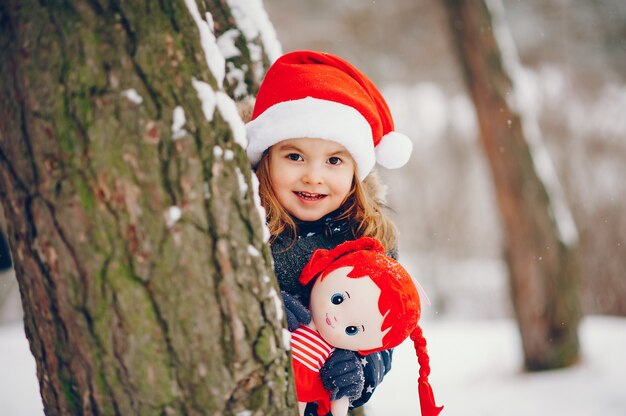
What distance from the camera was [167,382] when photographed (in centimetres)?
99

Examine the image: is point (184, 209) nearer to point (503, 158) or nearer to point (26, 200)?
A: point (26, 200)

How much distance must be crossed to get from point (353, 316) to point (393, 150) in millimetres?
650

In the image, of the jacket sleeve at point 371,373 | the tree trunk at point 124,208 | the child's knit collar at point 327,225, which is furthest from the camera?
the child's knit collar at point 327,225

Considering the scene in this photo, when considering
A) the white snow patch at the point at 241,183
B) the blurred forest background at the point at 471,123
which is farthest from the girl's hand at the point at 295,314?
the blurred forest background at the point at 471,123

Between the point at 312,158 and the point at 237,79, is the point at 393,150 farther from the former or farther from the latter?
the point at 237,79

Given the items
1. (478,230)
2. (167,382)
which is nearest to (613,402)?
(167,382)

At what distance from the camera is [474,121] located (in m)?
8.38

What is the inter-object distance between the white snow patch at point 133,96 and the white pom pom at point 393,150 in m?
1.00

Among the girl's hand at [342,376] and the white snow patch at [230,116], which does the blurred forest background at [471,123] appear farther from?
the white snow patch at [230,116]

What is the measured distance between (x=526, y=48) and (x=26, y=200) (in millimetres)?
8692

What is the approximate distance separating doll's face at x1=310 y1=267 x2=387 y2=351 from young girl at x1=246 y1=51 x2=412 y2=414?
83mm

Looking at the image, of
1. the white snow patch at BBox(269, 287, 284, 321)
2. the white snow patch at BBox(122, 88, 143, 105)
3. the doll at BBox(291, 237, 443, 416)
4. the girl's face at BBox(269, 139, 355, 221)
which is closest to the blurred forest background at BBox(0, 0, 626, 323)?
the girl's face at BBox(269, 139, 355, 221)

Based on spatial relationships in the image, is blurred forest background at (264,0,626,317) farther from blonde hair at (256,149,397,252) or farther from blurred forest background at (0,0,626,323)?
blonde hair at (256,149,397,252)

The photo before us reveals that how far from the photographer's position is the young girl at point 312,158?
5.16ft
